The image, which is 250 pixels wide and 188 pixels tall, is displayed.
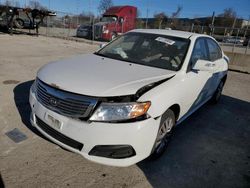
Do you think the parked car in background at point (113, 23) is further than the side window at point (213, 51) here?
Yes

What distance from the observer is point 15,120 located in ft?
11.6

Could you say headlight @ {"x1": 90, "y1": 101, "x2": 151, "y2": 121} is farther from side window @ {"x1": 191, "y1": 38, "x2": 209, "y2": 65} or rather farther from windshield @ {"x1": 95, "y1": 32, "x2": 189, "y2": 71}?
side window @ {"x1": 191, "y1": 38, "x2": 209, "y2": 65}

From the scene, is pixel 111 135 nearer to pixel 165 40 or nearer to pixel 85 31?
pixel 165 40

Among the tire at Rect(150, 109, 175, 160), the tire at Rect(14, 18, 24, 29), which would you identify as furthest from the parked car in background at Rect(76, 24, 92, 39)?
the tire at Rect(150, 109, 175, 160)

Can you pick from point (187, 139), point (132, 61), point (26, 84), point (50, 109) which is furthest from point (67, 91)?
point (26, 84)

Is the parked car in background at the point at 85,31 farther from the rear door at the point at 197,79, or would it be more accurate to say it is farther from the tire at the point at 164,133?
the tire at the point at 164,133

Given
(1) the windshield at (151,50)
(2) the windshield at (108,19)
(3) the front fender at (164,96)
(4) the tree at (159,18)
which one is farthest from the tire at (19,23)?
(3) the front fender at (164,96)

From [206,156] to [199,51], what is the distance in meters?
1.71

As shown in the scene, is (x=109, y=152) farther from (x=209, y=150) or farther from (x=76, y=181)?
(x=209, y=150)

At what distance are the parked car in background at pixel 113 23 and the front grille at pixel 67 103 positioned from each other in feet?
55.7

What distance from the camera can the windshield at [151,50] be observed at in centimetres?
336

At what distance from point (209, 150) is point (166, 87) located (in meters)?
1.33

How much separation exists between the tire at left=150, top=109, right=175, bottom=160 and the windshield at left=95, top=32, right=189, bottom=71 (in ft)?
2.42

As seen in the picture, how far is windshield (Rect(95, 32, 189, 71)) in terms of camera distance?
11.0 ft
